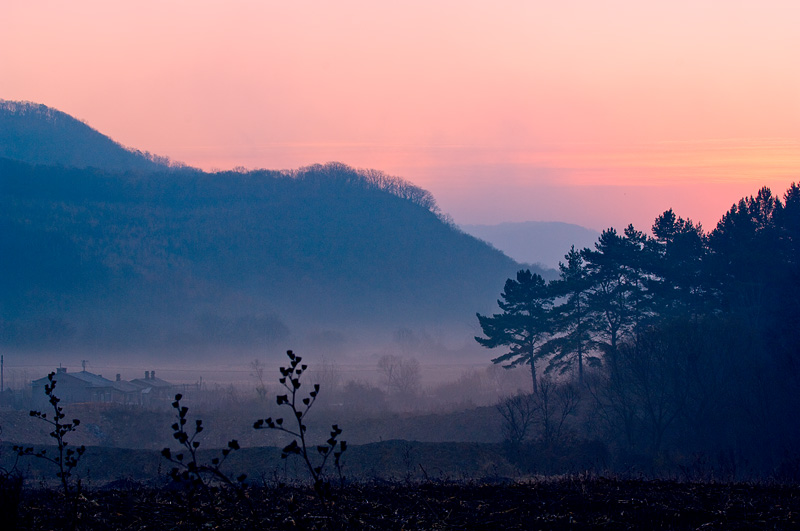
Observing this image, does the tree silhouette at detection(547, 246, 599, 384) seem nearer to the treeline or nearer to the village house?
the treeline

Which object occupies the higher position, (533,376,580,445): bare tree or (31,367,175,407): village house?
(31,367,175,407): village house

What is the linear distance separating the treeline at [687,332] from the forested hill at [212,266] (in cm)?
9219

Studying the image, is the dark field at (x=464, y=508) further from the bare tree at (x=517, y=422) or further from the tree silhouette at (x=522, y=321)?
the tree silhouette at (x=522, y=321)

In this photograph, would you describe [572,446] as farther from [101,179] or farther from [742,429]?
[101,179]

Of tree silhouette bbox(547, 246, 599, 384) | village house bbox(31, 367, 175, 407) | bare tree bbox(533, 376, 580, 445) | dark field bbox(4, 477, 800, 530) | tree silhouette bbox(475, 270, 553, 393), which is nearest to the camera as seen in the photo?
dark field bbox(4, 477, 800, 530)

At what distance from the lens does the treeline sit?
111 ft

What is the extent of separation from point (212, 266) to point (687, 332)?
494 ft

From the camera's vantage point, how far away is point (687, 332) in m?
37.3

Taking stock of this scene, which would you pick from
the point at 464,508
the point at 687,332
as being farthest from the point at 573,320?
the point at 464,508

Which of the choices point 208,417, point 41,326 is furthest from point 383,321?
point 208,417

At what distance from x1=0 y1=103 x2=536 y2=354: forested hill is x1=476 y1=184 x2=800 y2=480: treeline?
92.2 meters

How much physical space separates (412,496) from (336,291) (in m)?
164

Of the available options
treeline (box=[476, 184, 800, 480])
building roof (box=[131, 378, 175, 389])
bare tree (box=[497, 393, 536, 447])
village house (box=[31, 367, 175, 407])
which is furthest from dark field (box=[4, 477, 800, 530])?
building roof (box=[131, 378, 175, 389])

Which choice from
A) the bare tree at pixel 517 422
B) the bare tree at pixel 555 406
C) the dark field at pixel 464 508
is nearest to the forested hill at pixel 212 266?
the bare tree at pixel 555 406
